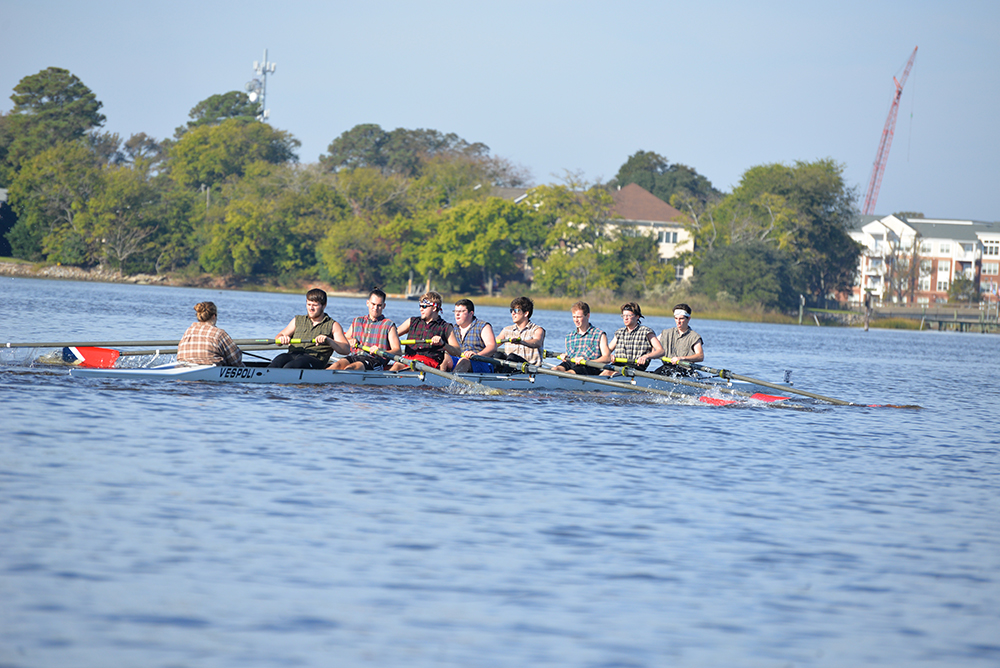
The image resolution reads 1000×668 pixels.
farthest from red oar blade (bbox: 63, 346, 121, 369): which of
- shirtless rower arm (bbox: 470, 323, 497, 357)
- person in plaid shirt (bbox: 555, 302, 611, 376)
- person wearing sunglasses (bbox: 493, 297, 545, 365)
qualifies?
person in plaid shirt (bbox: 555, 302, 611, 376)

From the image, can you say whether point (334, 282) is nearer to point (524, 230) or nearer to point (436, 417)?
point (524, 230)

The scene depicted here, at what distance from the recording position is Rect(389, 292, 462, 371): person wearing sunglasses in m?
16.5

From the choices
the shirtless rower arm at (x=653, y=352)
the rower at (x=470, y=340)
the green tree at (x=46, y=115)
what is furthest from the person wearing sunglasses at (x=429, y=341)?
the green tree at (x=46, y=115)

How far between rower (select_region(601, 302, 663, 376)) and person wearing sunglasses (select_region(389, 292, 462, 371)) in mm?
2843

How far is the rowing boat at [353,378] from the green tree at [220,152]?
85.7m

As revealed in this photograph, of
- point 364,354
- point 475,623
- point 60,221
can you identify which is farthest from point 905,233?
point 475,623

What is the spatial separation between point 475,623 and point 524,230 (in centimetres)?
7962

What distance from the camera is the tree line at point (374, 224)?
274 ft

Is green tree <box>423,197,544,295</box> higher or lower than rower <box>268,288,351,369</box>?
higher

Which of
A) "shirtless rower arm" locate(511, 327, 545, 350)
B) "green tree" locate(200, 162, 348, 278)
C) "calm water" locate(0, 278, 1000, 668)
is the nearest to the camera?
"calm water" locate(0, 278, 1000, 668)

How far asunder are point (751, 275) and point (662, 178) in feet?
106

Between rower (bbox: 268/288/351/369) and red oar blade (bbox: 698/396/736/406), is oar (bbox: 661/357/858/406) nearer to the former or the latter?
red oar blade (bbox: 698/396/736/406)

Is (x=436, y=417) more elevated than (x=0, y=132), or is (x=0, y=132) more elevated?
(x=0, y=132)

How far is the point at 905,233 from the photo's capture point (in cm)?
13312
